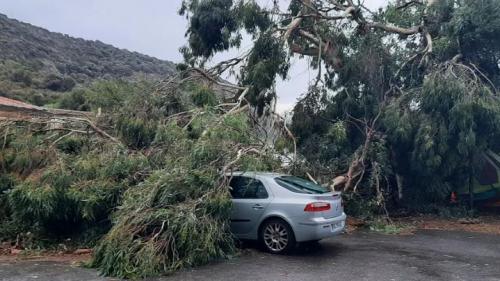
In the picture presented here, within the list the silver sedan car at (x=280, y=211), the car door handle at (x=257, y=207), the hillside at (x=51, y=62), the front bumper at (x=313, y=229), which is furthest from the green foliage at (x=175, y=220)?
the hillside at (x=51, y=62)

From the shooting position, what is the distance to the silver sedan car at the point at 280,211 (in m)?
9.05

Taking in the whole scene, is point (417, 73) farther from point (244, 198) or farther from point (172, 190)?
point (172, 190)

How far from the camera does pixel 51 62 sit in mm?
50438

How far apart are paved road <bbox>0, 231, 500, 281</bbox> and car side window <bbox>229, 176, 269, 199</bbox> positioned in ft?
3.49

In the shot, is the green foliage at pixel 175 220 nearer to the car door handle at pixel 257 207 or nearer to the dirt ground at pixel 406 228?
the car door handle at pixel 257 207

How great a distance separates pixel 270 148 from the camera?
451 inches

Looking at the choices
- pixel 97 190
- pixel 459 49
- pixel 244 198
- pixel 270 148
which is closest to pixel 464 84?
pixel 459 49

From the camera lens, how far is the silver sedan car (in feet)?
29.7

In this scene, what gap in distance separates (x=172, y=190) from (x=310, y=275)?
9.27 feet

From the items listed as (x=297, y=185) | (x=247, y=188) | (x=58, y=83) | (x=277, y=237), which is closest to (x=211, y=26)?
(x=247, y=188)

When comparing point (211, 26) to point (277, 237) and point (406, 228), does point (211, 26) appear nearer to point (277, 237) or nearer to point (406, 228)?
point (406, 228)

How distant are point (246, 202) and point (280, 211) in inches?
29.4

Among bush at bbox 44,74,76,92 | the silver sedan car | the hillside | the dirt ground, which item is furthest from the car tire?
bush at bbox 44,74,76,92

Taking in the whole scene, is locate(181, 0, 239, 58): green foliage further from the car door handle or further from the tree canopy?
the car door handle
